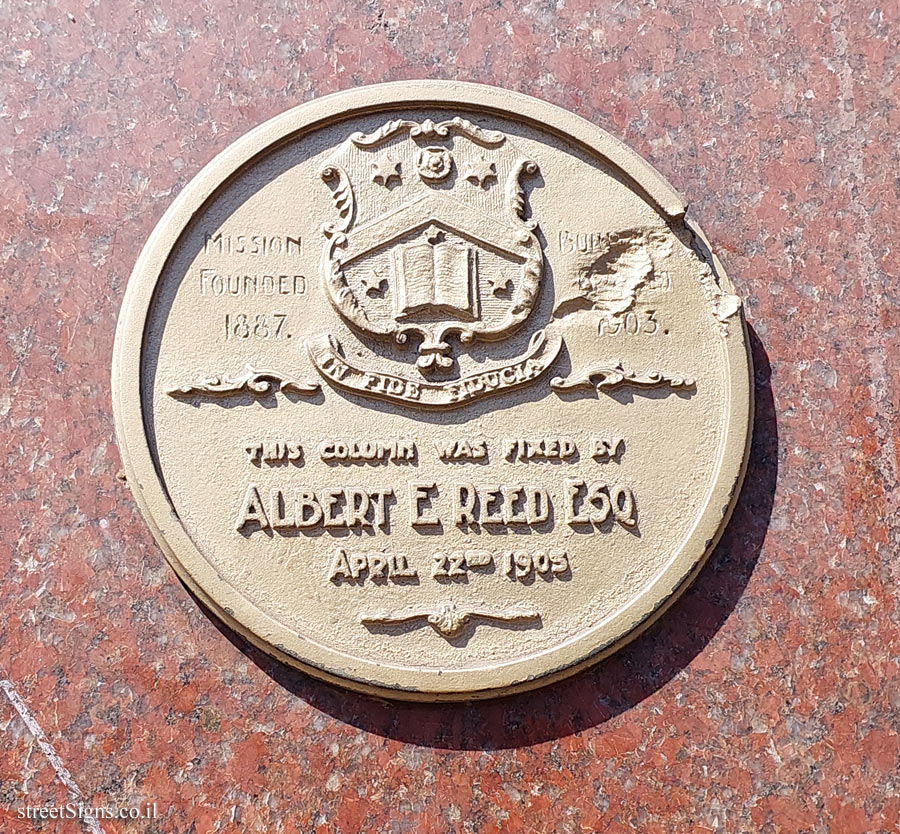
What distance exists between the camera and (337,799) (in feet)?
7.62

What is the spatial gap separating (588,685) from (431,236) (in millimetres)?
→ 1248

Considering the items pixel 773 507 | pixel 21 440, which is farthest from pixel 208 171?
pixel 773 507

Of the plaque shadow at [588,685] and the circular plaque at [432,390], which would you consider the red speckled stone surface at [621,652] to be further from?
the circular plaque at [432,390]

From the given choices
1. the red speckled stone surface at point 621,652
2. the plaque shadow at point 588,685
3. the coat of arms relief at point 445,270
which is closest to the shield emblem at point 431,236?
the coat of arms relief at point 445,270

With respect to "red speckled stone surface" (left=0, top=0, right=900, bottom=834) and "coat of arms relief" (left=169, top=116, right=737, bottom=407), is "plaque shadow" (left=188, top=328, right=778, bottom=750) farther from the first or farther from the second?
"coat of arms relief" (left=169, top=116, right=737, bottom=407)

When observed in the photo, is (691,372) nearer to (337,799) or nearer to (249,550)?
(249,550)

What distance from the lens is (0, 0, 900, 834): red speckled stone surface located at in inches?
91.4

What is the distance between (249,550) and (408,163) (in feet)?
3.68

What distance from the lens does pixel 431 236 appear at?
251 centimetres

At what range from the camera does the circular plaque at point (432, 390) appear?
2.34 metres

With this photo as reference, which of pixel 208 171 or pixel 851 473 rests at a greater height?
pixel 208 171

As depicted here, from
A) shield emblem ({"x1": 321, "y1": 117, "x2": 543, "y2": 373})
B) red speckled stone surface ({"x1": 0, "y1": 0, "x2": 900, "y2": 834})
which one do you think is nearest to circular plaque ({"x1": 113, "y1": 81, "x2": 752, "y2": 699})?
shield emblem ({"x1": 321, "y1": 117, "x2": 543, "y2": 373})

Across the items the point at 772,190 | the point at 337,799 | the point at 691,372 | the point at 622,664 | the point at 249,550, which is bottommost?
the point at 337,799

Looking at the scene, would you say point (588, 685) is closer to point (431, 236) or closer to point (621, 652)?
point (621, 652)
